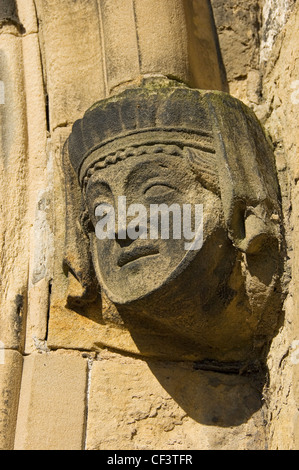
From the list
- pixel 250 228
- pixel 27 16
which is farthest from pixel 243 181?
pixel 27 16

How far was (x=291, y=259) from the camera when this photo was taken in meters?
2.23

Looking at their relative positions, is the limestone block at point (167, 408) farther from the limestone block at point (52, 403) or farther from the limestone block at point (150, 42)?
the limestone block at point (150, 42)

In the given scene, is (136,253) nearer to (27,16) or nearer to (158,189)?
(158,189)

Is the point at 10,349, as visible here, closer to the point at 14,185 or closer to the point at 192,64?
the point at 14,185

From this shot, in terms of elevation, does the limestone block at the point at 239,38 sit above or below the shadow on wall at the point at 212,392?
above

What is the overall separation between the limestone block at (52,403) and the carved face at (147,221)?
0.33 m

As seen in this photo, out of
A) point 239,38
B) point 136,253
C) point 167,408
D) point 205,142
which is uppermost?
point 239,38

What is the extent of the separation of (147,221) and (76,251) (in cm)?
35

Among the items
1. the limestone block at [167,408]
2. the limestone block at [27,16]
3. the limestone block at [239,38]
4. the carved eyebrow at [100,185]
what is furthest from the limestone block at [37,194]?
the limestone block at [239,38]

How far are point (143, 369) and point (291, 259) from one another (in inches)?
23.4

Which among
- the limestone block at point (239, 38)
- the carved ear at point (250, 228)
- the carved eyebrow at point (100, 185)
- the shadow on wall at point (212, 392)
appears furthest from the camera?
the limestone block at point (239, 38)

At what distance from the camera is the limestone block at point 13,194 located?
8.12 feet

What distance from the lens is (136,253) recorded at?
7.07 ft
